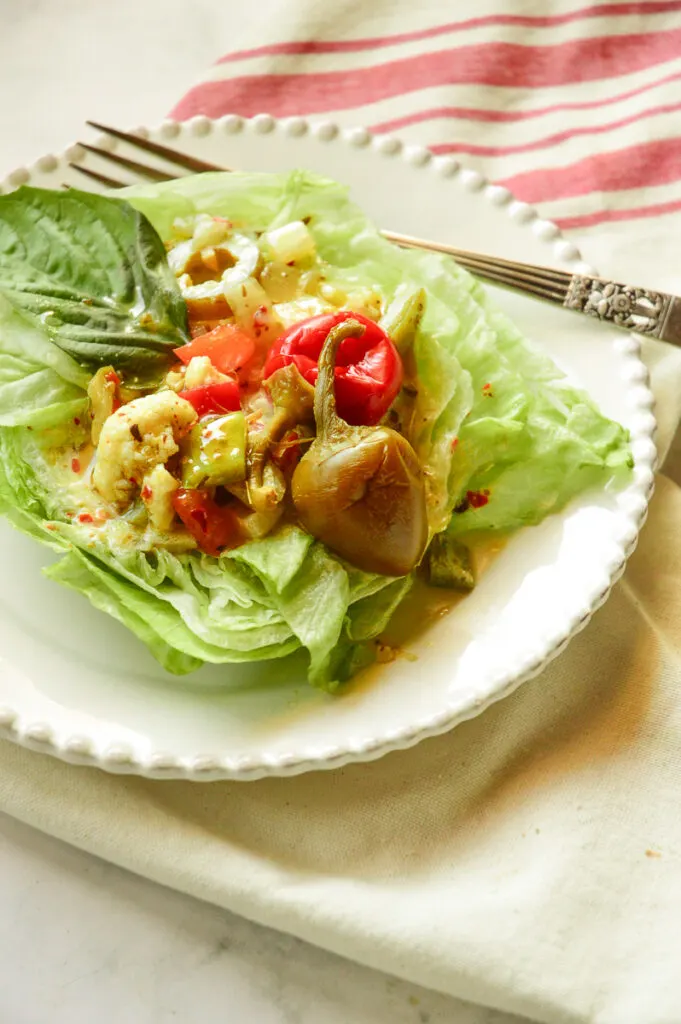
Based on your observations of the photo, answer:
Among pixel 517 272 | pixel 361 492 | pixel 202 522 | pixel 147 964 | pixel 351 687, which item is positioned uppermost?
pixel 517 272

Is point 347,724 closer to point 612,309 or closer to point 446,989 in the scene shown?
point 446,989

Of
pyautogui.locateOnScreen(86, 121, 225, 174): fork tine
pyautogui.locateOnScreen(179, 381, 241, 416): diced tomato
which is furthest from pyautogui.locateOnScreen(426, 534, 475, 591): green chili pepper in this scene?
pyautogui.locateOnScreen(86, 121, 225, 174): fork tine

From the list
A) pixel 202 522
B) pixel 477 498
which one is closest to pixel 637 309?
pixel 477 498

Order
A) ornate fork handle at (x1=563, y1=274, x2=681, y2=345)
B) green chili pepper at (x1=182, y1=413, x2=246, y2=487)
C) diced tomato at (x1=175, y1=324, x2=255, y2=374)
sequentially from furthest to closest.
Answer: ornate fork handle at (x1=563, y1=274, x2=681, y2=345) < diced tomato at (x1=175, y1=324, x2=255, y2=374) < green chili pepper at (x1=182, y1=413, x2=246, y2=487)

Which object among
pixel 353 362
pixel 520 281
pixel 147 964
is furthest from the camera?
pixel 520 281

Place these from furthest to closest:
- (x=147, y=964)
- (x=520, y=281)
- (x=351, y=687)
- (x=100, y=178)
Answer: (x=100, y=178), (x=520, y=281), (x=351, y=687), (x=147, y=964)

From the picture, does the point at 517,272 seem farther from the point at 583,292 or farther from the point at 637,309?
the point at 637,309

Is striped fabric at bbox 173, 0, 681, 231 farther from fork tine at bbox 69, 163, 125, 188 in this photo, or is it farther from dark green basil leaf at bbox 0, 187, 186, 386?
dark green basil leaf at bbox 0, 187, 186, 386

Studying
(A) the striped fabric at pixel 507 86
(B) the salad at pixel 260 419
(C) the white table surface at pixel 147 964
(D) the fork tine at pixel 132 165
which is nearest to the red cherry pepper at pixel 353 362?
(B) the salad at pixel 260 419
